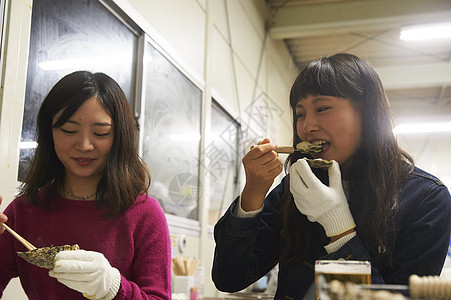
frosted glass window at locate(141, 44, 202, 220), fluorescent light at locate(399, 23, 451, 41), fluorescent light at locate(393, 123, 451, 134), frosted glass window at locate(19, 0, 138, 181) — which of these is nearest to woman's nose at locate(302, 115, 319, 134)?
frosted glass window at locate(19, 0, 138, 181)

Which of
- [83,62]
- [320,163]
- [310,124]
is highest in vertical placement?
[83,62]

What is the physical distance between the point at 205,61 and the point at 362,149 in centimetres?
279

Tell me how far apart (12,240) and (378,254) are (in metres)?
0.93

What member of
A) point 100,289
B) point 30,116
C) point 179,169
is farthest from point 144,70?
point 100,289

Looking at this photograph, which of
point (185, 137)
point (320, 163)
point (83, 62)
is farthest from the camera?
point (185, 137)

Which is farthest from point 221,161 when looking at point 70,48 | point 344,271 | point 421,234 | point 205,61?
point 344,271

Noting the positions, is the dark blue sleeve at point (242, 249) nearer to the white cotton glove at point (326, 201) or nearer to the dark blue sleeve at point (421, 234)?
the white cotton glove at point (326, 201)

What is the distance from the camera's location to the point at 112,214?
1329 millimetres

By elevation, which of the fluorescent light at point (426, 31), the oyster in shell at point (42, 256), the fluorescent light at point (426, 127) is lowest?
the oyster in shell at point (42, 256)

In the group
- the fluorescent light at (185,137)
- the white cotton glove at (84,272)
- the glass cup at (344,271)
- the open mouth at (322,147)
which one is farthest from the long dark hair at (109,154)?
the fluorescent light at (185,137)

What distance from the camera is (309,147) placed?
1315 mm

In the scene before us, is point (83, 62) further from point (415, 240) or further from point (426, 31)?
point (426, 31)

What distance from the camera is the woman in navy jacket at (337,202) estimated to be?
108 cm

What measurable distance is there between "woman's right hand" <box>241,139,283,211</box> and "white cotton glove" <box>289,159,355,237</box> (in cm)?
12
